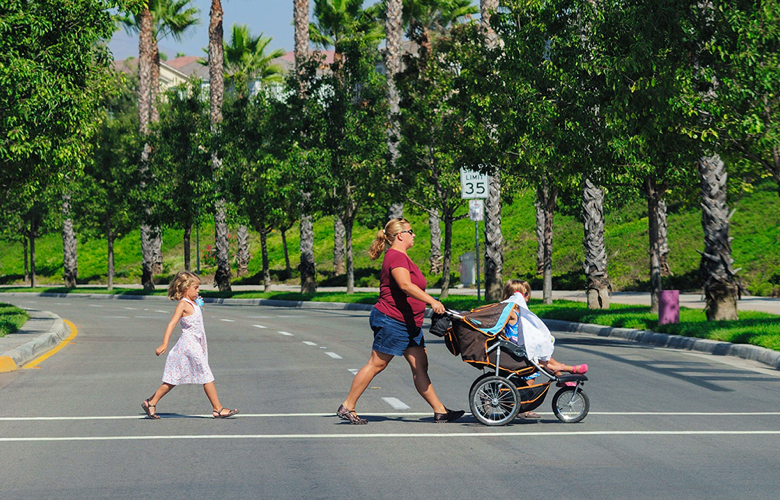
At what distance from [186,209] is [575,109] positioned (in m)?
27.6

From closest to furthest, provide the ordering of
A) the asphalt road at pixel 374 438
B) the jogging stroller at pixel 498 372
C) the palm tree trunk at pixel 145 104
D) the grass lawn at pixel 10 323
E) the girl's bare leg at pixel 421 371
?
the asphalt road at pixel 374 438 < the jogging stroller at pixel 498 372 < the girl's bare leg at pixel 421 371 < the grass lawn at pixel 10 323 < the palm tree trunk at pixel 145 104

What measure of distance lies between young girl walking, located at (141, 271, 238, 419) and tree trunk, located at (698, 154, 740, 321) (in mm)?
11819

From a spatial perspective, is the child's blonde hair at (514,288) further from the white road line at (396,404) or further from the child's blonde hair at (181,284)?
the child's blonde hair at (181,284)

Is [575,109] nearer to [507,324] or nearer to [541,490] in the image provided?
[507,324]

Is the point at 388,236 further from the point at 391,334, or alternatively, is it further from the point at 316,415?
the point at 316,415

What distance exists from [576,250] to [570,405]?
35057 mm

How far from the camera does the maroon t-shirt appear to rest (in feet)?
28.8

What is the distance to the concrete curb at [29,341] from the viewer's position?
580 inches

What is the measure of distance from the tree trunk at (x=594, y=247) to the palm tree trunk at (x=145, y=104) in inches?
1069

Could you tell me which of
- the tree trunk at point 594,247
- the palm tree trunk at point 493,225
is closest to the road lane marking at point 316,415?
the tree trunk at point 594,247

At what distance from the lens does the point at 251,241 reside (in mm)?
64312

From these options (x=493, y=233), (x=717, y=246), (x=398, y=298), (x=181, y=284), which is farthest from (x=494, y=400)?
(x=493, y=233)

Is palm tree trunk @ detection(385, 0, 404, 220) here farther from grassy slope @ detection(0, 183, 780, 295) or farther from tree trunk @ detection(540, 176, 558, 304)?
grassy slope @ detection(0, 183, 780, 295)

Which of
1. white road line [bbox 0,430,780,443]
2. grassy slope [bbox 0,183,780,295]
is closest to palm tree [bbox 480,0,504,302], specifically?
grassy slope [bbox 0,183,780,295]
